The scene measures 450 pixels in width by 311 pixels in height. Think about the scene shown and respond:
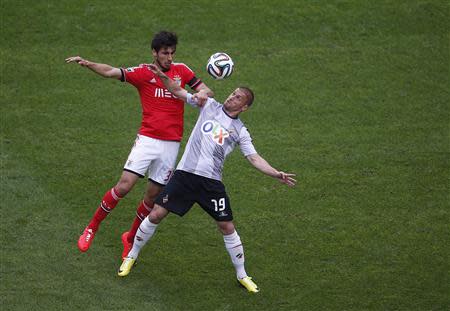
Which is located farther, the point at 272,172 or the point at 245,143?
the point at 245,143

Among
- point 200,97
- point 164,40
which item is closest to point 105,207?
point 200,97

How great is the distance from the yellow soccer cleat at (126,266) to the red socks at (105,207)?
26.1 inches

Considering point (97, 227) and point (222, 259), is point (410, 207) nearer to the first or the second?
point (222, 259)

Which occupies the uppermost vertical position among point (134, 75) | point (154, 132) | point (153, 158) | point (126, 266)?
point (134, 75)

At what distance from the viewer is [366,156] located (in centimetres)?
1506

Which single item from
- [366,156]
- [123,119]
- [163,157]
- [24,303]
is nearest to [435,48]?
[366,156]

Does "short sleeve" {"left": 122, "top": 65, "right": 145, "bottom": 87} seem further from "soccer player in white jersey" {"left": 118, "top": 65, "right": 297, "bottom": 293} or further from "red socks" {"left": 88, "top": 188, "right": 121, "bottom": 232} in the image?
"red socks" {"left": 88, "top": 188, "right": 121, "bottom": 232}

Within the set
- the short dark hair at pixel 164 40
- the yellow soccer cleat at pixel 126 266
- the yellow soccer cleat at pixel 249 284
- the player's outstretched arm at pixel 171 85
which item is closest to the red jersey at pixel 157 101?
the short dark hair at pixel 164 40

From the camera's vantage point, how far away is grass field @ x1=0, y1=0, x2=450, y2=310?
1195cm

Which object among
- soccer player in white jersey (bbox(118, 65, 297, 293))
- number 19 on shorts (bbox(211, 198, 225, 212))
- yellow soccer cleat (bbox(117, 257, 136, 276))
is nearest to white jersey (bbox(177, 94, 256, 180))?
soccer player in white jersey (bbox(118, 65, 297, 293))

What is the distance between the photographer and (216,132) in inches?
456

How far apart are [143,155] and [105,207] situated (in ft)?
3.10

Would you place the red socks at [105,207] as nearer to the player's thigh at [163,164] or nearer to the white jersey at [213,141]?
the player's thigh at [163,164]

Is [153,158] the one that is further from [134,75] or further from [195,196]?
[134,75]
